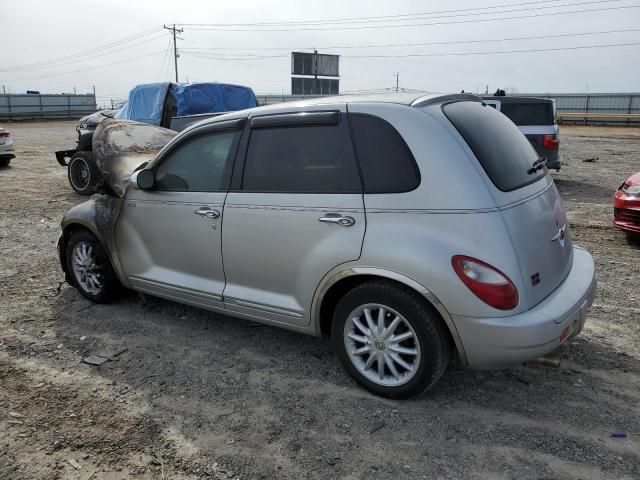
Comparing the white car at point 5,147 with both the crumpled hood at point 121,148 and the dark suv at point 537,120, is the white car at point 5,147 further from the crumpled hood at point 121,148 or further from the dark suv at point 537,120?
the dark suv at point 537,120

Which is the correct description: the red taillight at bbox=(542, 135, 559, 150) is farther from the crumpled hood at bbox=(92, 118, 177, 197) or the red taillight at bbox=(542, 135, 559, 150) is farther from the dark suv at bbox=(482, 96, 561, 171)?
the crumpled hood at bbox=(92, 118, 177, 197)

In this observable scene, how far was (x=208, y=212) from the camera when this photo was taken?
3.83m

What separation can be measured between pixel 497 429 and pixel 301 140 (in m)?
2.11

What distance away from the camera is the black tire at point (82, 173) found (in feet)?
34.1

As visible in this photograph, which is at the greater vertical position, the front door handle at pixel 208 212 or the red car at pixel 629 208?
the front door handle at pixel 208 212

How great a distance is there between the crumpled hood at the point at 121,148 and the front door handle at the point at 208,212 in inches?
38.3

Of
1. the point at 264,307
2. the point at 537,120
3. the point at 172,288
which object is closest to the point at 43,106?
the point at 537,120

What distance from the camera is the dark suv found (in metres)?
10.9

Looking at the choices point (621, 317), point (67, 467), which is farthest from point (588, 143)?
point (67, 467)

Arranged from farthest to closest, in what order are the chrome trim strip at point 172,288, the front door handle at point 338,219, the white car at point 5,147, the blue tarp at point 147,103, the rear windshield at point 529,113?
the white car at point 5,147, the blue tarp at point 147,103, the rear windshield at point 529,113, the chrome trim strip at point 172,288, the front door handle at point 338,219

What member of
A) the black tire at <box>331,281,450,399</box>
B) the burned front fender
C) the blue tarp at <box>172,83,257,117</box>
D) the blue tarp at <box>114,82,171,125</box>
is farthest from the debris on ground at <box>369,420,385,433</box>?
the blue tarp at <box>114,82,171,125</box>

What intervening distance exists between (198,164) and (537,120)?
9.05 metres

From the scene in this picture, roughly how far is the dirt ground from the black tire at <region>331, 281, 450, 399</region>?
0.12 m

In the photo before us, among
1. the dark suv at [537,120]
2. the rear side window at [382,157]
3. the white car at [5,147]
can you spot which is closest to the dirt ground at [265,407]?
the rear side window at [382,157]
